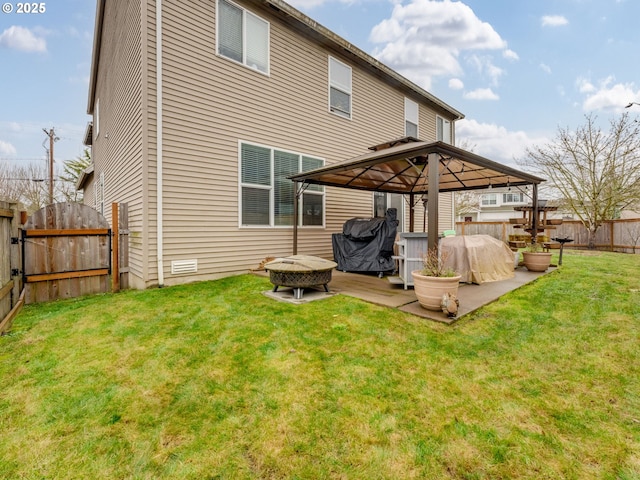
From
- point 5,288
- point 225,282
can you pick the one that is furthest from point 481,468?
point 5,288

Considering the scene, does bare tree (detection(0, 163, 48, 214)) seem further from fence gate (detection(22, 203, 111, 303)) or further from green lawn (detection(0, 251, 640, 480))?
green lawn (detection(0, 251, 640, 480))

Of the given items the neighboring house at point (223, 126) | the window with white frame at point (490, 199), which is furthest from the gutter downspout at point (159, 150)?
the window with white frame at point (490, 199)

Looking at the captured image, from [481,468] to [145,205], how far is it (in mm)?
5388

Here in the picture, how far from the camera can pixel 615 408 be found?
2.02m

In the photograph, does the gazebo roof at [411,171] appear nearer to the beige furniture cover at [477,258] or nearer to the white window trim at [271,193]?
the white window trim at [271,193]

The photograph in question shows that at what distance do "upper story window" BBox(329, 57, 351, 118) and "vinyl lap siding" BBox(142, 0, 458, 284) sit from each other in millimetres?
234

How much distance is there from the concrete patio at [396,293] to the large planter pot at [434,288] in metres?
0.13

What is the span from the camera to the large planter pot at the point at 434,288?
363cm

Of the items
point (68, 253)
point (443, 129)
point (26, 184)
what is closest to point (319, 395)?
point (68, 253)

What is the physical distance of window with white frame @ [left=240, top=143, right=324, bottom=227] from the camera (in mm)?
6254

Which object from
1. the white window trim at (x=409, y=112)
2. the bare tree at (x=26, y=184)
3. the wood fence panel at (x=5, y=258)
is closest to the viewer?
the wood fence panel at (x=5, y=258)

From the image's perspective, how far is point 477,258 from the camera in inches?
222
